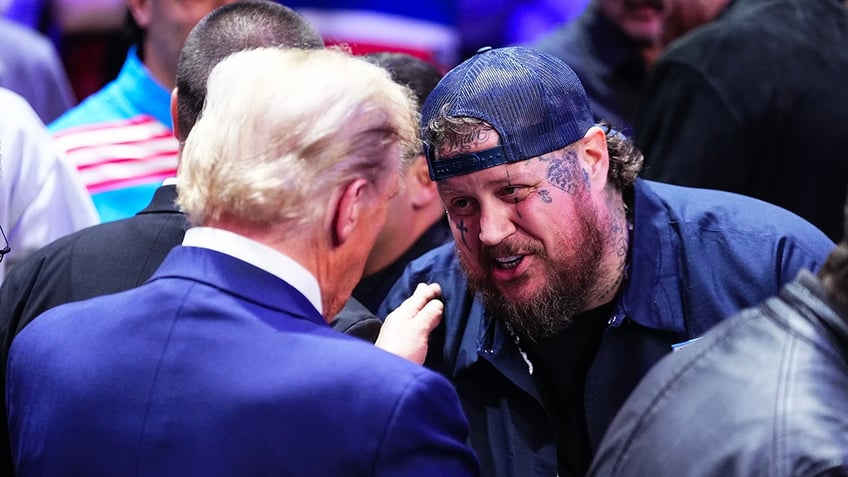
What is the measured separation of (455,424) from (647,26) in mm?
3893

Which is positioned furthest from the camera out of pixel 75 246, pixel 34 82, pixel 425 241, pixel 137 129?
pixel 34 82

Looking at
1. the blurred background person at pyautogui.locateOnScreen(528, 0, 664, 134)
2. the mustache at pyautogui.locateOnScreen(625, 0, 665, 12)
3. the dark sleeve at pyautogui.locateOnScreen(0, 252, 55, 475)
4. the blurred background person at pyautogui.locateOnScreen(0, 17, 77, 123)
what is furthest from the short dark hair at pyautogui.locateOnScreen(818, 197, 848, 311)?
the mustache at pyautogui.locateOnScreen(625, 0, 665, 12)

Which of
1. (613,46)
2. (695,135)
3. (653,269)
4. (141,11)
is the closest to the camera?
(653,269)

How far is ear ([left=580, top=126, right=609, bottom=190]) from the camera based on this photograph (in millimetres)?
2773

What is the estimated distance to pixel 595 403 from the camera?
2.67 metres

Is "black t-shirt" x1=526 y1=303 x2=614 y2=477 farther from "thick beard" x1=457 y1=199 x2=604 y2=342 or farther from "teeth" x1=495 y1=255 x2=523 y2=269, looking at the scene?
"teeth" x1=495 y1=255 x2=523 y2=269

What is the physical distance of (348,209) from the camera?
2020 millimetres

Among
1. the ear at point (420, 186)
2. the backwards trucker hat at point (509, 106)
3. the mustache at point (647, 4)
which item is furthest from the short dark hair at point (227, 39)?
the mustache at point (647, 4)

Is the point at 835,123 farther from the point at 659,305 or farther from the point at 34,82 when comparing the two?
the point at 34,82

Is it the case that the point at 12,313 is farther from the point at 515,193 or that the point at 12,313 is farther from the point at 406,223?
the point at 406,223

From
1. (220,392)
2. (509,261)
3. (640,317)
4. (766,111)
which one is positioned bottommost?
(766,111)

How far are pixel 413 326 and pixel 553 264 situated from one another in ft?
1.22

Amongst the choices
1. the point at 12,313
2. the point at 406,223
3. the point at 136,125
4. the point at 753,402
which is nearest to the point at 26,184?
the point at 12,313

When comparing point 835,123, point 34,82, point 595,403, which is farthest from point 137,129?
point 835,123
